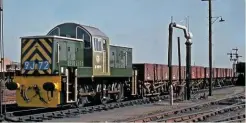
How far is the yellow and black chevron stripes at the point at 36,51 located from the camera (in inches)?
638

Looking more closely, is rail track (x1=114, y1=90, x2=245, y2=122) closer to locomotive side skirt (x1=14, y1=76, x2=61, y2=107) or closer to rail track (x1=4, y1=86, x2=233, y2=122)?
rail track (x1=4, y1=86, x2=233, y2=122)

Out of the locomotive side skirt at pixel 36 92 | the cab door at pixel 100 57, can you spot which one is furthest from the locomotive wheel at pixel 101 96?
the locomotive side skirt at pixel 36 92

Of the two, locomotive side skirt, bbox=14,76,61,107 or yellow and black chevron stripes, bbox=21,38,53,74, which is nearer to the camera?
locomotive side skirt, bbox=14,76,61,107

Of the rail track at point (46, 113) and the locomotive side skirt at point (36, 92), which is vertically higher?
the locomotive side skirt at point (36, 92)

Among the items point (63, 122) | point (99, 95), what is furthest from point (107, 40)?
point (63, 122)

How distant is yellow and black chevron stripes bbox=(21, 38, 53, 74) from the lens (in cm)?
1620

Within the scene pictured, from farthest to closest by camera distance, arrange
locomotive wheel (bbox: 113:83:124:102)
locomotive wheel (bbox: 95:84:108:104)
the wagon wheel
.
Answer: locomotive wheel (bbox: 113:83:124:102)
locomotive wheel (bbox: 95:84:108:104)
the wagon wheel

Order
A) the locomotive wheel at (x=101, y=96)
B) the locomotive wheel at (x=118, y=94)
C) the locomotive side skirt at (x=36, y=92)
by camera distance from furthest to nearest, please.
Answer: the locomotive wheel at (x=118, y=94)
the locomotive wheel at (x=101, y=96)
the locomotive side skirt at (x=36, y=92)

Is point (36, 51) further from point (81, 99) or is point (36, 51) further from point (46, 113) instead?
point (81, 99)

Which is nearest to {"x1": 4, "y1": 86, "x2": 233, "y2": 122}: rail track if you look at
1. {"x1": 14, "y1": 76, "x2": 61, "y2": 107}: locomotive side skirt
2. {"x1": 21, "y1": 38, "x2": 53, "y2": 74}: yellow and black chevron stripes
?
{"x1": 14, "y1": 76, "x2": 61, "y2": 107}: locomotive side skirt

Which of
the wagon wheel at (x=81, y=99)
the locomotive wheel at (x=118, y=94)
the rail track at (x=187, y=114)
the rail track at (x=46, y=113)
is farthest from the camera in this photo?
the locomotive wheel at (x=118, y=94)

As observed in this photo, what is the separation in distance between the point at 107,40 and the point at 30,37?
4.15m

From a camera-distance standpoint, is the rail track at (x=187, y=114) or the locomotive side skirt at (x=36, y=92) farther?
the locomotive side skirt at (x=36, y=92)

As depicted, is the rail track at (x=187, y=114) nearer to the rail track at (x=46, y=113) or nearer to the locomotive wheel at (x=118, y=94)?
the rail track at (x=46, y=113)
